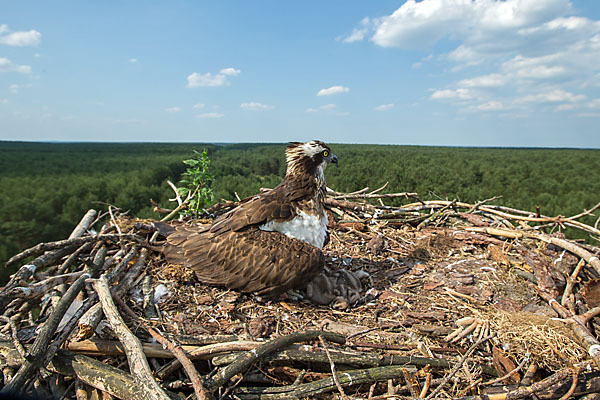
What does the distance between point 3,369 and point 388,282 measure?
3.82 m

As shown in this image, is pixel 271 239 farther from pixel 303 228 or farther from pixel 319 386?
pixel 319 386

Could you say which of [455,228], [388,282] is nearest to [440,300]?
[388,282]

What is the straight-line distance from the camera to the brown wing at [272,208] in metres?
3.84

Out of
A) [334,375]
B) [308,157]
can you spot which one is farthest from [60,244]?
[334,375]

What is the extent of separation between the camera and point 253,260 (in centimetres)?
361

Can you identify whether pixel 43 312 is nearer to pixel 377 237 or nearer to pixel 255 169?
pixel 377 237

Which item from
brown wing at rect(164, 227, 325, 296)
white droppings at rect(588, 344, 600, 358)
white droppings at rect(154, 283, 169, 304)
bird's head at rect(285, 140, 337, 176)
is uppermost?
bird's head at rect(285, 140, 337, 176)

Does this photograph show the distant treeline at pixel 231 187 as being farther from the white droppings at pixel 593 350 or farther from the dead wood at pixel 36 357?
the white droppings at pixel 593 350

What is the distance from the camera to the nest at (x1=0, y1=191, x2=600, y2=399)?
2.40m

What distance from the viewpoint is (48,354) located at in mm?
2389

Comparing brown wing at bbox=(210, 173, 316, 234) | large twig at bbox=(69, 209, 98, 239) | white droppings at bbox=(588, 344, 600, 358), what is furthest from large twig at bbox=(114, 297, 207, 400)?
white droppings at bbox=(588, 344, 600, 358)

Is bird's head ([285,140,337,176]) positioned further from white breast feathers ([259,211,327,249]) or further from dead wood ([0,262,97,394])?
dead wood ([0,262,97,394])

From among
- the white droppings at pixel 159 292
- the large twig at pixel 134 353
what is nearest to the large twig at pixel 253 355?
the large twig at pixel 134 353

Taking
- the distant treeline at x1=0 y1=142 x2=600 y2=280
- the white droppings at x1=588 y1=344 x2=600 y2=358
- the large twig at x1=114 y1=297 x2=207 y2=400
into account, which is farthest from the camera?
the distant treeline at x1=0 y1=142 x2=600 y2=280
